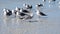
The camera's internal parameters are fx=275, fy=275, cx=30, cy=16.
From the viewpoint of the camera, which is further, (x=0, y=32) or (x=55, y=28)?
(x=55, y=28)

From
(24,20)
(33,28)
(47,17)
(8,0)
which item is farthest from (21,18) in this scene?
(8,0)

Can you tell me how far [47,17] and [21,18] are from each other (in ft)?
3.53

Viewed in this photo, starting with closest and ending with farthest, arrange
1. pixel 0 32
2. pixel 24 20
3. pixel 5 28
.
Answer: pixel 0 32 → pixel 5 28 → pixel 24 20

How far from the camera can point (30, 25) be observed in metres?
9.70

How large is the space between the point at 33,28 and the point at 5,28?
936mm

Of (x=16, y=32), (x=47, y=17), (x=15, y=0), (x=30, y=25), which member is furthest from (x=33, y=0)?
(x=16, y=32)

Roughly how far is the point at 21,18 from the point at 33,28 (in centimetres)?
179

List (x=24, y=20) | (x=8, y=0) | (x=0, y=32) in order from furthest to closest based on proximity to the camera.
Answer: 1. (x=8, y=0)
2. (x=24, y=20)
3. (x=0, y=32)

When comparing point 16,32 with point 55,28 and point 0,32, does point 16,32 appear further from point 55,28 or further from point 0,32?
point 55,28

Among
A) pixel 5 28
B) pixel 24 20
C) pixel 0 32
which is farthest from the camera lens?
pixel 24 20

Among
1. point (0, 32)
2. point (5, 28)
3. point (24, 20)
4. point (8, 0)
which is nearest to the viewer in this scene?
point (0, 32)

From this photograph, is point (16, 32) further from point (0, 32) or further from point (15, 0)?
point (15, 0)

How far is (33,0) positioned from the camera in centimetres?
1708

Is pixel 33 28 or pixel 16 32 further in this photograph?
pixel 33 28
